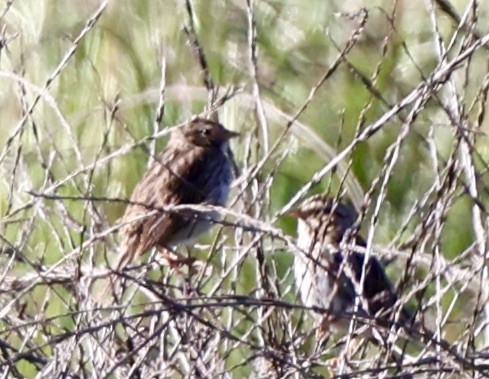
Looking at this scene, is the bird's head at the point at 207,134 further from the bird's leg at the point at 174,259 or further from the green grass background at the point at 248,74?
the bird's leg at the point at 174,259

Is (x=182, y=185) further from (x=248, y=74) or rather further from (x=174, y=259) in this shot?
(x=248, y=74)

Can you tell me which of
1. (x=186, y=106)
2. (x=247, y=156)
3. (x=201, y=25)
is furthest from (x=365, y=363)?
(x=201, y=25)

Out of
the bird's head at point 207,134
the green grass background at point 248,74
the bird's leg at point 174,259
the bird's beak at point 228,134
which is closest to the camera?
the bird's leg at point 174,259

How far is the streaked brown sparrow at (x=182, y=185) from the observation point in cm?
645

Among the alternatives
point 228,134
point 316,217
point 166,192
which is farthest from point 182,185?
point 316,217

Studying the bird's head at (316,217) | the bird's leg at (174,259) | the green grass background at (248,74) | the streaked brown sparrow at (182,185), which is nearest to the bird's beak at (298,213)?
the bird's head at (316,217)

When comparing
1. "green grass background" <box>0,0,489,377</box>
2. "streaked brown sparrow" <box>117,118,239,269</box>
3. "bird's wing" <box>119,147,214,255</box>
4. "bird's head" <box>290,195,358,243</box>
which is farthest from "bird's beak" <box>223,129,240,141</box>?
"bird's head" <box>290,195,358,243</box>

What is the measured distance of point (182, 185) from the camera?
6945 millimetres

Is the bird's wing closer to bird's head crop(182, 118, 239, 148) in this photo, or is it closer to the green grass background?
bird's head crop(182, 118, 239, 148)

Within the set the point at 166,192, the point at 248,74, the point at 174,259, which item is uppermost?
the point at 248,74

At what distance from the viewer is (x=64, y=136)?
8.00 meters

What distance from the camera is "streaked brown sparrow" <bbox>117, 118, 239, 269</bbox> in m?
6.45

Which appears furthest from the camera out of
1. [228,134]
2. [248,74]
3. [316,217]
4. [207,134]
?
[248,74]

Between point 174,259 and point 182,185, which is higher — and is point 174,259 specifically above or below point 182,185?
below
